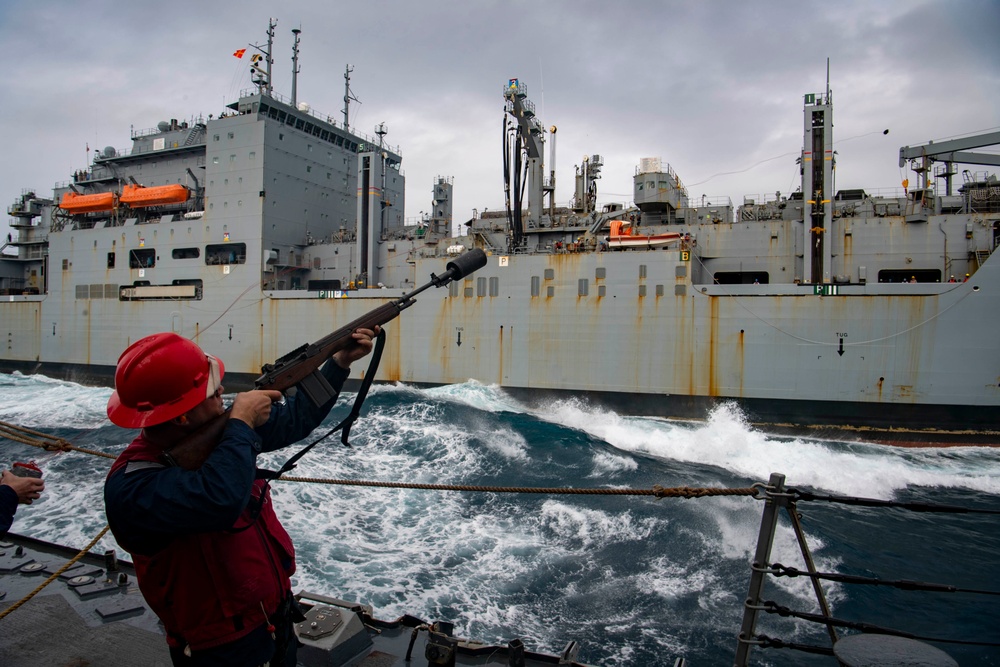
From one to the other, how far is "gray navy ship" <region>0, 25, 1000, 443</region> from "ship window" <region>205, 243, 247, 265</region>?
57 mm

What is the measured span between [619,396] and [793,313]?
4.84 m

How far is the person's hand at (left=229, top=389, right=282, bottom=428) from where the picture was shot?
1.74 metres

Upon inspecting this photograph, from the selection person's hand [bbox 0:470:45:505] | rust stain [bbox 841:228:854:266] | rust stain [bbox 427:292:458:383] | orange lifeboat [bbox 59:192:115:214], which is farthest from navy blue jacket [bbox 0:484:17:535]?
orange lifeboat [bbox 59:192:115:214]

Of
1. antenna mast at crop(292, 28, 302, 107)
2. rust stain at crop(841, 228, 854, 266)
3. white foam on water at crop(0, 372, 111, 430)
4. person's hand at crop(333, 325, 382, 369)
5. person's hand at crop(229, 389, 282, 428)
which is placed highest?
antenna mast at crop(292, 28, 302, 107)

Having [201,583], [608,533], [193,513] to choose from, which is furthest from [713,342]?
[193,513]

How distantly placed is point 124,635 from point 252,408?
2118mm

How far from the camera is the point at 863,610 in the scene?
19.9ft

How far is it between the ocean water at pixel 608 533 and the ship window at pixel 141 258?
10185mm

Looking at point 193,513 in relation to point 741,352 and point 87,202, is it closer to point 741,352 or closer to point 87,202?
point 741,352

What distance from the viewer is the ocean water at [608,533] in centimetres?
569

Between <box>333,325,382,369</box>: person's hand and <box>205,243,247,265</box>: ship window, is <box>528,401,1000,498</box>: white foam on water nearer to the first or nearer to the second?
<box>333,325,382,369</box>: person's hand

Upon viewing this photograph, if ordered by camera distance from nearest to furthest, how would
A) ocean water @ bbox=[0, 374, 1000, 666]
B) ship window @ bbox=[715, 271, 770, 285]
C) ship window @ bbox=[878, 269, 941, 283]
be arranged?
ocean water @ bbox=[0, 374, 1000, 666], ship window @ bbox=[878, 269, 941, 283], ship window @ bbox=[715, 271, 770, 285]

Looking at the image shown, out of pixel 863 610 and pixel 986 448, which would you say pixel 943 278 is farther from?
pixel 863 610

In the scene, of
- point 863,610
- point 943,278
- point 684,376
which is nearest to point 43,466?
point 863,610
